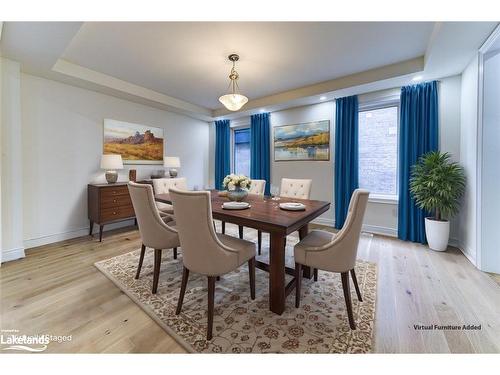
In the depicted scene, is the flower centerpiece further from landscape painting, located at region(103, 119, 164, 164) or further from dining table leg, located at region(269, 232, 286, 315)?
landscape painting, located at region(103, 119, 164, 164)

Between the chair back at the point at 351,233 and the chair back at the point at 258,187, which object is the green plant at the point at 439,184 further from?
the chair back at the point at 258,187

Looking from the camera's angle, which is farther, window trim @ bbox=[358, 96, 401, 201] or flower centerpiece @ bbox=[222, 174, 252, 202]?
window trim @ bbox=[358, 96, 401, 201]

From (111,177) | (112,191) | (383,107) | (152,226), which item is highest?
(383,107)

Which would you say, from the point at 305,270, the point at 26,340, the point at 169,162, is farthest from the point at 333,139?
the point at 26,340

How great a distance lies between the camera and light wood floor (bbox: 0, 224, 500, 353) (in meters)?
1.38

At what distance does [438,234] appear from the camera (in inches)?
114

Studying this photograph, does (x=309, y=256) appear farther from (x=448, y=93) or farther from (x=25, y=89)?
(x=25, y=89)

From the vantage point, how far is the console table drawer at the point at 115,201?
131 inches

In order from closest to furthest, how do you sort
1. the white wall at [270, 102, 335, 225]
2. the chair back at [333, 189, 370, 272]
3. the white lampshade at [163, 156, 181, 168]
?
the chair back at [333, 189, 370, 272], the white wall at [270, 102, 335, 225], the white lampshade at [163, 156, 181, 168]

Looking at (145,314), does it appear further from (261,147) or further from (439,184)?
(261,147)

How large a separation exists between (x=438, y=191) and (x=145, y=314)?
12.2ft

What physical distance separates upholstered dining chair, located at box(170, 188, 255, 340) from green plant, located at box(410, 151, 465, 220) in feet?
9.60

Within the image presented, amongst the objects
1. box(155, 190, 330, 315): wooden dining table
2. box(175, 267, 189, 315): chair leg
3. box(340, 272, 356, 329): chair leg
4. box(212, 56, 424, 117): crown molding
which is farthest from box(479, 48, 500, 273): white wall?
box(175, 267, 189, 315): chair leg

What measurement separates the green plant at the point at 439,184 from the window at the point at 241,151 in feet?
12.0
